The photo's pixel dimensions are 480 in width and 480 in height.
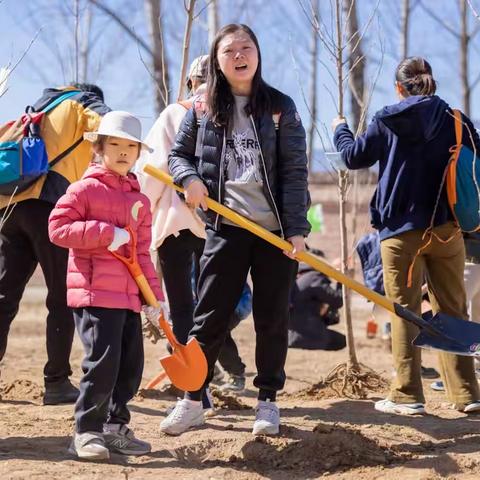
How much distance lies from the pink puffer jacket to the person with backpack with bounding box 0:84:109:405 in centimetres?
114

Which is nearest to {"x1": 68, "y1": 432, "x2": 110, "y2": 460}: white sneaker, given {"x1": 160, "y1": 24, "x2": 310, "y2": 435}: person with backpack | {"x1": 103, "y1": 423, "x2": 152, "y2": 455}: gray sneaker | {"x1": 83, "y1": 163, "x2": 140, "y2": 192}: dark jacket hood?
{"x1": 103, "y1": 423, "x2": 152, "y2": 455}: gray sneaker

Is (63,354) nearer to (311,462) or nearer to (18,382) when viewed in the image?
(18,382)

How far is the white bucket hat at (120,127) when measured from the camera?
424 centimetres

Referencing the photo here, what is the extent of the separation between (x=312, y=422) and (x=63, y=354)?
5.17 feet

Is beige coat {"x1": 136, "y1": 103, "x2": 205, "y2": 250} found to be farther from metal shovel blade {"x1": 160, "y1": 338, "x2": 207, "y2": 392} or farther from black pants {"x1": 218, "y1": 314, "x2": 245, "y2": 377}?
black pants {"x1": 218, "y1": 314, "x2": 245, "y2": 377}

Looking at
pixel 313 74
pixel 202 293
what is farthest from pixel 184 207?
pixel 313 74

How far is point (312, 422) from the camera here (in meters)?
5.03

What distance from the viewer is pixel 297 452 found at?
4.31m

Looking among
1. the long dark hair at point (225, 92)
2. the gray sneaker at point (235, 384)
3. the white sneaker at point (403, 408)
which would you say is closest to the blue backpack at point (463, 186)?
the white sneaker at point (403, 408)

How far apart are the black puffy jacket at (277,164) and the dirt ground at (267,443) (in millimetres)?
1025

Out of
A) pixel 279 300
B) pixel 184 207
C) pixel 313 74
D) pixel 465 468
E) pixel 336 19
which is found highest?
pixel 313 74

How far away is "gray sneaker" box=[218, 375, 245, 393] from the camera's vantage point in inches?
247

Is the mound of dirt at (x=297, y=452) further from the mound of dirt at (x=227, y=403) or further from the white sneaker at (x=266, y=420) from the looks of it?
the mound of dirt at (x=227, y=403)

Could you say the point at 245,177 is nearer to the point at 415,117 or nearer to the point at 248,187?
the point at 248,187
